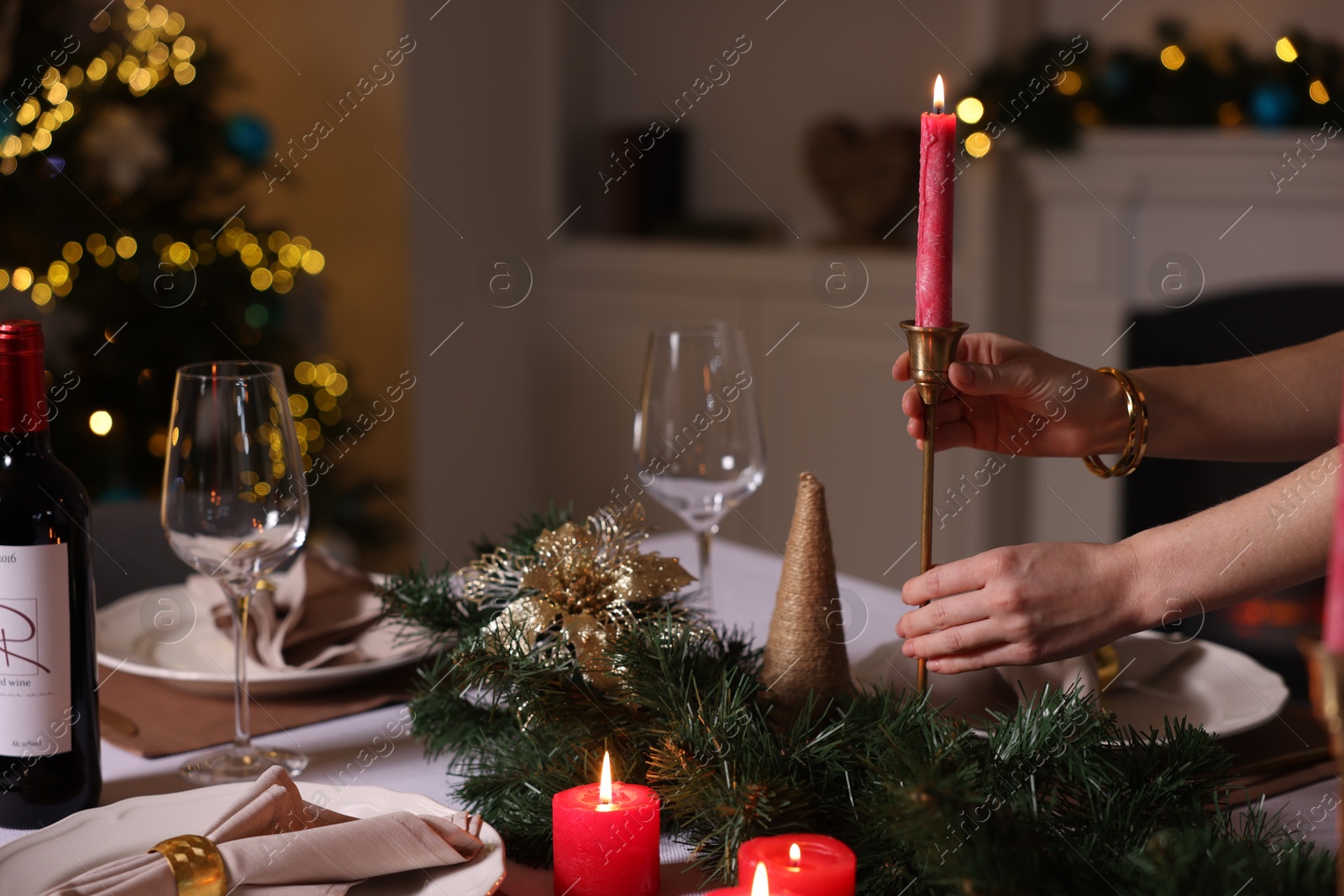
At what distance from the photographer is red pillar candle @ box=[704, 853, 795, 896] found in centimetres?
50

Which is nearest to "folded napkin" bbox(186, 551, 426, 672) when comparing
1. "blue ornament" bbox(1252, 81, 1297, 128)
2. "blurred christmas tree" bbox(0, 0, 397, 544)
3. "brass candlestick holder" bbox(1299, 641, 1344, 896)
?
"brass candlestick holder" bbox(1299, 641, 1344, 896)

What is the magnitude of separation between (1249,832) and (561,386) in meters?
3.05

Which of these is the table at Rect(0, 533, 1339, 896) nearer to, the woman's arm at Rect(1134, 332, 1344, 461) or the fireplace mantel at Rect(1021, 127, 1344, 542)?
the woman's arm at Rect(1134, 332, 1344, 461)

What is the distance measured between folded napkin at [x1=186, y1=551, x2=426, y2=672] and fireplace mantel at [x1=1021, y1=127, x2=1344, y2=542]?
2.00 metres

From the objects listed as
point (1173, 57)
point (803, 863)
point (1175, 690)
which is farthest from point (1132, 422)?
point (1173, 57)

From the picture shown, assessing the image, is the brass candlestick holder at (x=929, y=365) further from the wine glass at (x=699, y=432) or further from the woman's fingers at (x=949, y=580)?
the wine glass at (x=699, y=432)

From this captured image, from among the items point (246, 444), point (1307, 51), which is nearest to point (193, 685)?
point (246, 444)

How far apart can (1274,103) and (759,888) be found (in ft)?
7.80

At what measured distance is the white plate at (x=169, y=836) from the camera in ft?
1.92

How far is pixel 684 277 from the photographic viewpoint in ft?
10.5

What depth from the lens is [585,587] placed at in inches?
31.0

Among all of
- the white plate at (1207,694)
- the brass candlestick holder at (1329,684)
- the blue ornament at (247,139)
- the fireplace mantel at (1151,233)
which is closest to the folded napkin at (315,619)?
the white plate at (1207,694)

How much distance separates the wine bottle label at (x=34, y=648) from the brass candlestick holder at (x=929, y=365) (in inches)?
19.4

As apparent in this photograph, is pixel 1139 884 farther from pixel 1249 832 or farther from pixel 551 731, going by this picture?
pixel 551 731
